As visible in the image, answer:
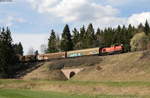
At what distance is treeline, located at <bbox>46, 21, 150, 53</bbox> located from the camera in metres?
140

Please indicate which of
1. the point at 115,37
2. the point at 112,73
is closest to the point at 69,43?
the point at 115,37

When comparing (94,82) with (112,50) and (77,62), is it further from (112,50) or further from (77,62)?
(112,50)

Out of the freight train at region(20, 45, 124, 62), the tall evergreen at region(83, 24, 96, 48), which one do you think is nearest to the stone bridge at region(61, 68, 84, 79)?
the freight train at region(20, 45, 124, 62)

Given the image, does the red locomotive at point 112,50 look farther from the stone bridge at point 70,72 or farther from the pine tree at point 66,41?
the pine tree at point 66,41

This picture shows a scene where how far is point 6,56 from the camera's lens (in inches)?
3878

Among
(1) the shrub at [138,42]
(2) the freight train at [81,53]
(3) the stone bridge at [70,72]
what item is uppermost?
(1) the shrub at [138,42]

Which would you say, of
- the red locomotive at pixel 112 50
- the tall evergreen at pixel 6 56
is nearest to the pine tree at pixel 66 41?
the tall evergreen at pixel 6 56

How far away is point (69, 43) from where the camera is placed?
14000 centimetres

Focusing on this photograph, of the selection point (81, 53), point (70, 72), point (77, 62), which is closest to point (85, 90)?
point (70, 72)

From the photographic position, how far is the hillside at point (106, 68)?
2421 inches

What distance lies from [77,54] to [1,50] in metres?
23.0

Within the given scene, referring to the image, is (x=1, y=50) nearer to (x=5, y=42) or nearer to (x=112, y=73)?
(x=5, y=42)

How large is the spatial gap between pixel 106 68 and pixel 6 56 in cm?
3928

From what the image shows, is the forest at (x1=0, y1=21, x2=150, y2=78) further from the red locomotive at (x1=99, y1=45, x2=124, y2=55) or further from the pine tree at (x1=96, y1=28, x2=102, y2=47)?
the red locomotive at (x1=99, y1=45, x2=124, y2=55)
